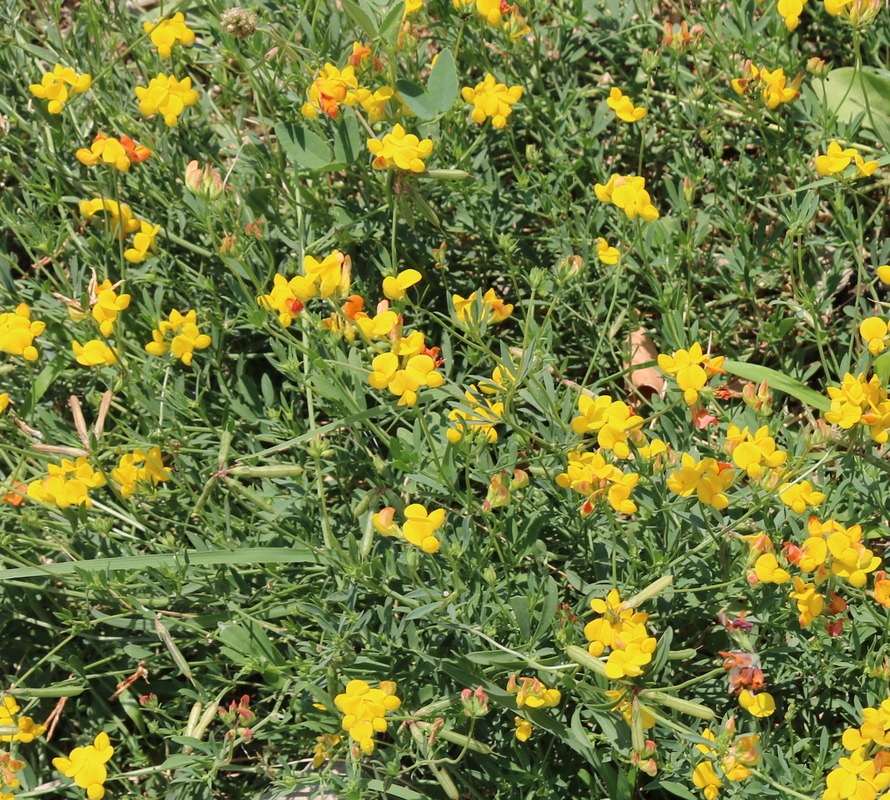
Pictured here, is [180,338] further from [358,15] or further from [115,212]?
[358,15]

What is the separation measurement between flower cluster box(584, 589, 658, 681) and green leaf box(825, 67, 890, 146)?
1813mm

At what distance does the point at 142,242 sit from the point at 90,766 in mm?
Result: 1482

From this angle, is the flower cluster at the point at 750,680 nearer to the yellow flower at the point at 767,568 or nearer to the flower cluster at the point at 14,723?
the yellow flower at the point at 767,568

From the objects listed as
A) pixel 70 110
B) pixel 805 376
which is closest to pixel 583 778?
pixel 805 376

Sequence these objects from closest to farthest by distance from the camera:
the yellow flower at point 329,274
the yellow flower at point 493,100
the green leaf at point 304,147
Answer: the yellow flower at point 329,274, the yellow flower at point 493,100, the green leaf at point 304,147

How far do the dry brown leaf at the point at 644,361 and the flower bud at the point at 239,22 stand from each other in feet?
4.64

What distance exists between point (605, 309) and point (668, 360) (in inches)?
37.5

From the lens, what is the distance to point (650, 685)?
7.79ft

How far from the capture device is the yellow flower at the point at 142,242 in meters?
3.09

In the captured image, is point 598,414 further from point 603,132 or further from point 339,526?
point 603,132

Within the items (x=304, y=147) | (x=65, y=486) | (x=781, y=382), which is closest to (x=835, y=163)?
(x=781, y=382)

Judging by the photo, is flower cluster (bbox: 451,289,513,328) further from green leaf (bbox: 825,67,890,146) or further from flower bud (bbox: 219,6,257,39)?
green leaf (bbox: 825,67,890,146)

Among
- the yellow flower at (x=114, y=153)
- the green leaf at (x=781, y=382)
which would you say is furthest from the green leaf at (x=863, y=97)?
the yellow flower at (x=114, y=153)

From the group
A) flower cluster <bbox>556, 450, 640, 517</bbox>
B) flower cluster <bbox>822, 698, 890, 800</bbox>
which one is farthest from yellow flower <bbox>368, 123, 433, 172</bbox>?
flower cluster <bbox>822, 698, 890, 800</bbox>
